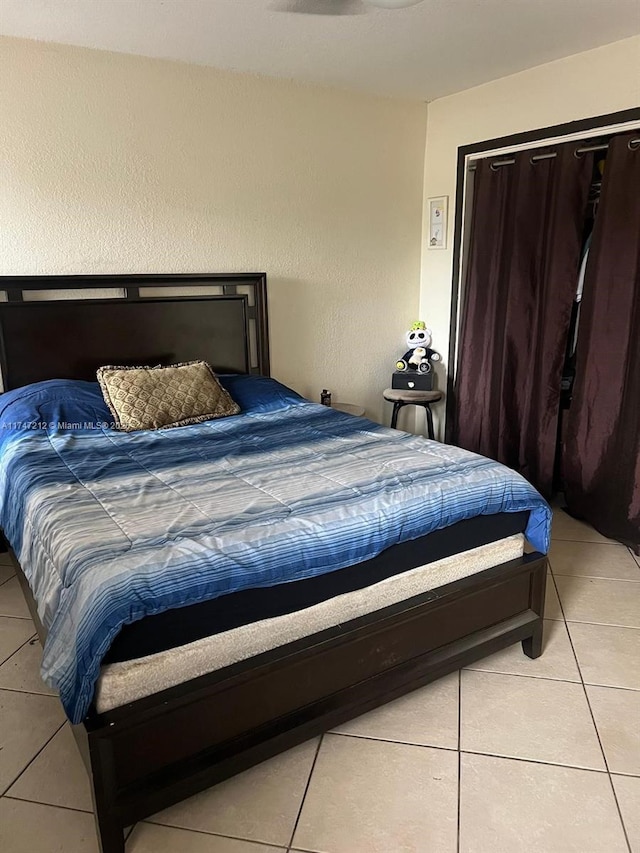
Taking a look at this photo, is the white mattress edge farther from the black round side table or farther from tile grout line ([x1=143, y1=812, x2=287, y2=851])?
the black round side table

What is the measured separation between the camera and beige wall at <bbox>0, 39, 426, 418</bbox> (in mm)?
2895

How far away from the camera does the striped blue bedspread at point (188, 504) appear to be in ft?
4.71

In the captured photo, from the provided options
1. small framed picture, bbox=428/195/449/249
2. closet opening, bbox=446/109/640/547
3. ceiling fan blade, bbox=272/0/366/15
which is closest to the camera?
ceiling fan blade, bbox=272/0/366/15

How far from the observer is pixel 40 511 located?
185 cm

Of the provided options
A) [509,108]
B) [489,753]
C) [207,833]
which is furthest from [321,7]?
[207,833]

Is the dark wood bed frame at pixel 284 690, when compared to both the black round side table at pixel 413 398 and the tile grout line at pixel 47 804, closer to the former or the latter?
the tile grout line at pixel 47 804

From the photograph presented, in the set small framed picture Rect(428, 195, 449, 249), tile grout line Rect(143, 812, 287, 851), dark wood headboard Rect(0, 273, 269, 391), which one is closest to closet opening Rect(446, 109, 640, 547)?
small framed picture Rect(428, 195, 449, 249)

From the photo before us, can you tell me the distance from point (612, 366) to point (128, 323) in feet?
7.97

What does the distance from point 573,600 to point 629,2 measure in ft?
7.99

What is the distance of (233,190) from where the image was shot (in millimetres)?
3412

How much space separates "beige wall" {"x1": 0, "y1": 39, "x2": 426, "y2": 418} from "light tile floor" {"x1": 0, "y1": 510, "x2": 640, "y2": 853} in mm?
2014

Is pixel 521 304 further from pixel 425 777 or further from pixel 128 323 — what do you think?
pixel 425 777

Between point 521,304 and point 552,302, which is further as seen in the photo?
point 521,304

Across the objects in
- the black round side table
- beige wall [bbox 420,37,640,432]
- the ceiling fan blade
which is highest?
the ceiling fan blade
